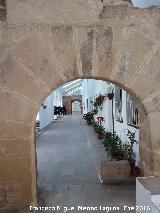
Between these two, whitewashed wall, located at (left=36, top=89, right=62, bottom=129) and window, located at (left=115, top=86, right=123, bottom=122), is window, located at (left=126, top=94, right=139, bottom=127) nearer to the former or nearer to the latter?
window, located at (left=115, top=86, right=123, bottom=122)

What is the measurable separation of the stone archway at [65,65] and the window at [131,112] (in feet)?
8.05

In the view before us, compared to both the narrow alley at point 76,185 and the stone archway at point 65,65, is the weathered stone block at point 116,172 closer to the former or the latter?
the narrow alley at point 76,185

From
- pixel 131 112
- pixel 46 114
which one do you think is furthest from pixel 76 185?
pixel 46 114

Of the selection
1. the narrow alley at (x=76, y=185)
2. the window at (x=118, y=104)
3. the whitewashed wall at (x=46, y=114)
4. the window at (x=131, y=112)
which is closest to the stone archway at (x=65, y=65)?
the narrow alley at (x=76, y=185)

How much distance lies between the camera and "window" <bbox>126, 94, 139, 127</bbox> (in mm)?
6188

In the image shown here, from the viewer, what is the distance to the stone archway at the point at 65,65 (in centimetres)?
365

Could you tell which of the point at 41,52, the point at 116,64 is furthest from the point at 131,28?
the point at 41,52

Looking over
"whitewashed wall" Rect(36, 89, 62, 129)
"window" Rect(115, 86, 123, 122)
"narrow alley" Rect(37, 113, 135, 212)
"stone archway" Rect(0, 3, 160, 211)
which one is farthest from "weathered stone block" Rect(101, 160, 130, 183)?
"whitewashed wall" Rect(36, 89, 62, 129)

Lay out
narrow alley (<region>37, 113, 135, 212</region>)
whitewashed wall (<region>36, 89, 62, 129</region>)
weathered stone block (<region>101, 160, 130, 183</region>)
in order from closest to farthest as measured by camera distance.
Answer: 1. narrow alley (<region>37, 113, 135, 212</region>)
2. weathered stone block (<region>101, 160, 130, 183</region>)
3. whitewashed wall (<region>36, 89, 62, 129</region>)

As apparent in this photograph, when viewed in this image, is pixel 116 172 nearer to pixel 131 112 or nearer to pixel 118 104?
pixel 131 112

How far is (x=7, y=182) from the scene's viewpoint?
3.75 m

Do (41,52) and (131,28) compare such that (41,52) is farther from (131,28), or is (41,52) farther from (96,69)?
(131,28)

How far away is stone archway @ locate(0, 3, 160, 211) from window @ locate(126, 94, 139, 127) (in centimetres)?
245

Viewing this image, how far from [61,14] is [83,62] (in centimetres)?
63
